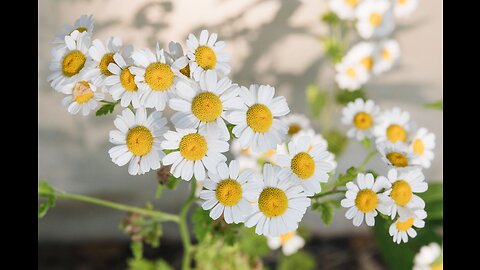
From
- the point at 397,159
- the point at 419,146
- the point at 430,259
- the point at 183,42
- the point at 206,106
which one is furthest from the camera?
the point at 183,42

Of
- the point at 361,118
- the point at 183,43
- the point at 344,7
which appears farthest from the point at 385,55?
the point at 183,43

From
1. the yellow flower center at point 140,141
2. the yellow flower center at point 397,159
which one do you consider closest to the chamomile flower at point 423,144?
the yellow flower center at point 397,159

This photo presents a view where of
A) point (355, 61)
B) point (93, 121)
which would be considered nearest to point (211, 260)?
point (93, 121)

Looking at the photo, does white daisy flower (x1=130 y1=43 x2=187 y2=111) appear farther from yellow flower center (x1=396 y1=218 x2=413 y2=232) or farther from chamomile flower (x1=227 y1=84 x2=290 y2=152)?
yellow flower center (x1=396 y1=218 x2=413 y2=232)

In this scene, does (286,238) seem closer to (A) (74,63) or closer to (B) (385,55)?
(B) (385,55)

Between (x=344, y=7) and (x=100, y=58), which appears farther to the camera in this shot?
(x=344, y=7)

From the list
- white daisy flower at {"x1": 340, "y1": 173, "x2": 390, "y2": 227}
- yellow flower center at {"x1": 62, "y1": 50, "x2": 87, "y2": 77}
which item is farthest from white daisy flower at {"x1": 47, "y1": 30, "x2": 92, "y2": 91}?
white daisy flower at {"x1": 340, "y1": 173, "x2": 390, "y2": 227}

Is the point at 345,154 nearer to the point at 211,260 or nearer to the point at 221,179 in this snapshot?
the point at 211,260
